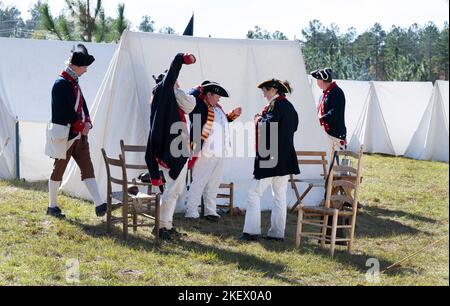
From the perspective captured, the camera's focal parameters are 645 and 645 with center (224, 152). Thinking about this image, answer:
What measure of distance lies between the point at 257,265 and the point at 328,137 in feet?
10.7

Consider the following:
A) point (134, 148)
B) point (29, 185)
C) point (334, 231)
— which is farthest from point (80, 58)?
point (334, 231)

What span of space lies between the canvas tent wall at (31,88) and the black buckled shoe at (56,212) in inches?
107

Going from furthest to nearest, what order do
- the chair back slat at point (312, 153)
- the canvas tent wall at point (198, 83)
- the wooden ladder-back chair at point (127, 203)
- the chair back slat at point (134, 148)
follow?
1. the chair back slat at point (312, 153)
2. the canvas tent wall at point (198, 83)
3. the chair back slat at point (134, 148)
4. the wooden ladder-back chair at point (127, 203)

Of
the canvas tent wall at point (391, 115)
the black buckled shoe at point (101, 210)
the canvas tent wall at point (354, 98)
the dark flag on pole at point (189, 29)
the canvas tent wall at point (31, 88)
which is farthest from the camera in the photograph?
the canvas tent wall at point (354, 98)

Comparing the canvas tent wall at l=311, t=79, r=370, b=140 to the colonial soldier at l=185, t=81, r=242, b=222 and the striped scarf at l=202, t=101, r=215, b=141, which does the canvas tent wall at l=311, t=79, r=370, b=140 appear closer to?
the colonial soldier at l=185, t=81, r=242, b=222

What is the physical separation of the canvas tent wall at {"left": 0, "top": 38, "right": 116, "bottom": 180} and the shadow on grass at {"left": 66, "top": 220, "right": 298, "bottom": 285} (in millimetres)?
3190

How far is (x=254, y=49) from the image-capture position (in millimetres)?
8109

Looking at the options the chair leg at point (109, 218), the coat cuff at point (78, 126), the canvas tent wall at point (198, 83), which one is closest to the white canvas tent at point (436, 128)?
the canvas tent wall at point (198, 83)

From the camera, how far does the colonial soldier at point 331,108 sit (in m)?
7.95

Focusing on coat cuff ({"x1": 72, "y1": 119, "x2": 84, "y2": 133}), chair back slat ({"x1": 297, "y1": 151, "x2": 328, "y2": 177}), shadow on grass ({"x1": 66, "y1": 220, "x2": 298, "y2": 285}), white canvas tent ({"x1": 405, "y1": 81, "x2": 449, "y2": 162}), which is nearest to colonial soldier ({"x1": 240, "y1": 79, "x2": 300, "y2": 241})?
shadow on grass ({"x1": 66, "y1": 220, "x2": 298, "y2": 285})

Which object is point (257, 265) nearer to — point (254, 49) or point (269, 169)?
point (269, 169)

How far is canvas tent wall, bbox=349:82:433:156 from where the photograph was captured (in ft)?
50.8

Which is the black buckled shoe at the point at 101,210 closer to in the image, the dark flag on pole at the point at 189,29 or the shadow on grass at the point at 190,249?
the shadow on grass at the point at 190,249
